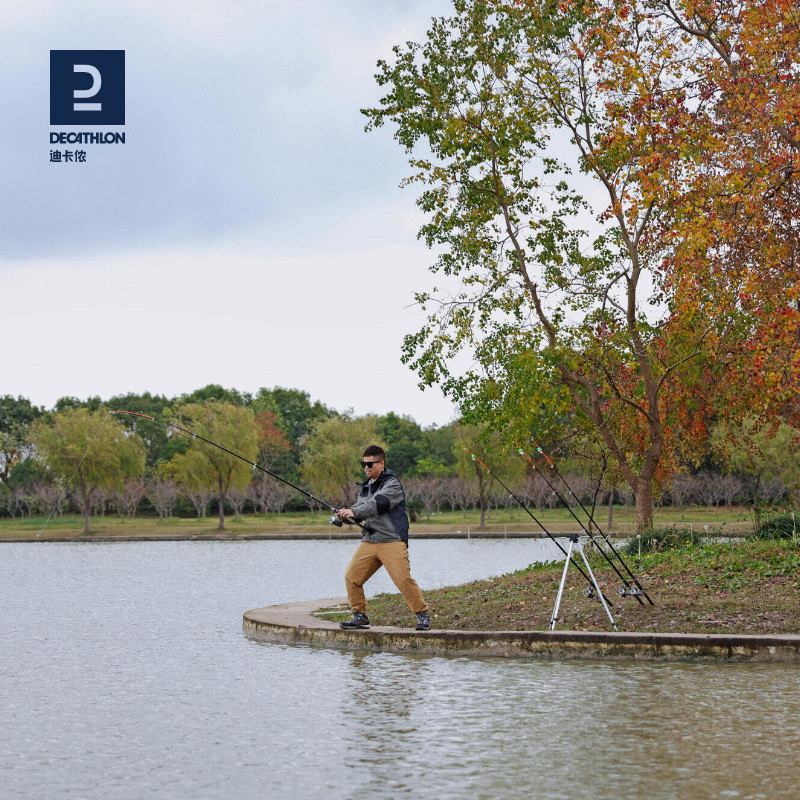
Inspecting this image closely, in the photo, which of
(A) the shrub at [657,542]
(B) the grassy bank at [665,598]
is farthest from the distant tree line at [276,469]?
(B) the grassy bank at [665,598]

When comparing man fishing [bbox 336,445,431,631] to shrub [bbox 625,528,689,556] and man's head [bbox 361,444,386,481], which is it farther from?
shrub [bbox 625,528,689,556]

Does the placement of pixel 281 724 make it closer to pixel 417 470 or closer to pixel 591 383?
pixel 591 383

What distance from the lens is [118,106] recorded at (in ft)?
86.8

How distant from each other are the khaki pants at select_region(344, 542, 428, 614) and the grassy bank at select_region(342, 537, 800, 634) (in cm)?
70

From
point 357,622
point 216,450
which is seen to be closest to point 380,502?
point 357,622

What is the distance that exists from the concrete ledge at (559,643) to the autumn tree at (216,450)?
5781cm

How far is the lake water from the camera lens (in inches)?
237

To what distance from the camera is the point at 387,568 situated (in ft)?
39.8

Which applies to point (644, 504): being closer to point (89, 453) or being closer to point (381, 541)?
point (381, 541)

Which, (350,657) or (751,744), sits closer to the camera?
(751,744)

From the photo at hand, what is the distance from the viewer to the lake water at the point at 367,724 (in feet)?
19.8

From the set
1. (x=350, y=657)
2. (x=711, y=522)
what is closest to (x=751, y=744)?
(x=350, y=657)

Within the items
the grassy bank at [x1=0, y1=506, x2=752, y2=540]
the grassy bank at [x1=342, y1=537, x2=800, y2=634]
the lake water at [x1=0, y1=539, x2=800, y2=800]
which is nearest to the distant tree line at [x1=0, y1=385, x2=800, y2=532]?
the grassy bank at [x1=0, y1=506, x2=752, y2=540]

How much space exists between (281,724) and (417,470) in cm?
8876
